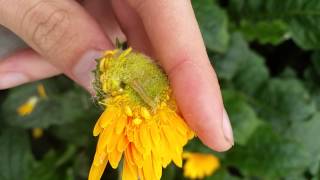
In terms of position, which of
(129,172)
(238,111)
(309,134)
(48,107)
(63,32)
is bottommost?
(309,134)

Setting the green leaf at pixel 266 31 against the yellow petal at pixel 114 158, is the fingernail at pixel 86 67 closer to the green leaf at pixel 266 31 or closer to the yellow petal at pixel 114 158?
the yellow petal at pixel 114 158

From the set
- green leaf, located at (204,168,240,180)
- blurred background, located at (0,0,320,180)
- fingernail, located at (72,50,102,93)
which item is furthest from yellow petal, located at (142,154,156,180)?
green leaf, located at (204,168,240,180)

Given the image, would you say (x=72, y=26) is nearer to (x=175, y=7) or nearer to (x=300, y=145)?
(x=175, y=7)

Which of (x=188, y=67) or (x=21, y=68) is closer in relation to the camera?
(x=188, y=67)

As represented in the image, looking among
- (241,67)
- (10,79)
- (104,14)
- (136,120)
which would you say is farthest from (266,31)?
(136,120)

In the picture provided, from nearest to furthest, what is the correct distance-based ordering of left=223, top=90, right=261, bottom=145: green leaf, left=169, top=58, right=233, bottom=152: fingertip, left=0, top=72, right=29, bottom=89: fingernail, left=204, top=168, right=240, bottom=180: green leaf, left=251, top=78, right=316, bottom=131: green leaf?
left=169, top=58, right=233, bottom=152: fingertip → left=0, top=72, right=29, bottom=89: fingernail → left=223, top=90, right=261, bottom=145: green leaf → left=204, top=168, right=240, bottom=180: green leaf → left=251, top=78, right=316, bottom=131: green leaf

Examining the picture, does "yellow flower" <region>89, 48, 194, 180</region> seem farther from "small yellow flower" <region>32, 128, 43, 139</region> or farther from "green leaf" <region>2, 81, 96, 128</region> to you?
"small yellow flower" <region>32, 128, 43, 139</region>

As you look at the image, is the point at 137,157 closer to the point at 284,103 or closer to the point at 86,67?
the point at 86,67
